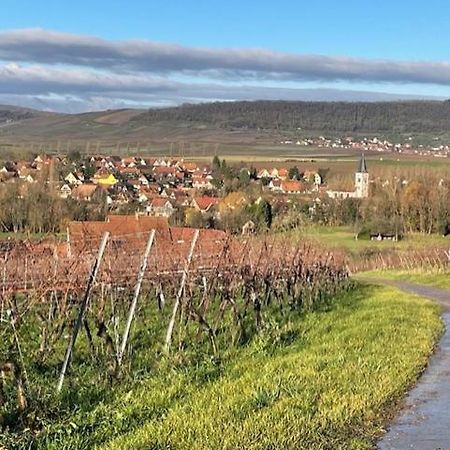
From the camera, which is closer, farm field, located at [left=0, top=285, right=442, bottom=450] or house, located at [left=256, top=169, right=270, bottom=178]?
farm field, located at [left=0, top=285, right=442, bottom=450]

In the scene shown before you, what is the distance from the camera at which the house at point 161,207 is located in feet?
220

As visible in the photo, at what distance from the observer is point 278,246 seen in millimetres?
21359

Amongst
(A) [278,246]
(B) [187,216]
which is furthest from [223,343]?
(B) [187,216]

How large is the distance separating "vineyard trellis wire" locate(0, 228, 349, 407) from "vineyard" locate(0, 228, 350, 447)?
1.3 inches

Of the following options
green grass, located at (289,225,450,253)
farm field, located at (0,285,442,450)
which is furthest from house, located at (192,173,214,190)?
farm field, located at (0,285,442,450)

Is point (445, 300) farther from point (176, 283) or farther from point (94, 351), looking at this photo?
point (94, 351)

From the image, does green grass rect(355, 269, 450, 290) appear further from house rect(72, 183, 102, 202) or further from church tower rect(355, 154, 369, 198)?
church tower rect(355, 154, 369, 198)

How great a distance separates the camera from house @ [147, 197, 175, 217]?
2637 inches

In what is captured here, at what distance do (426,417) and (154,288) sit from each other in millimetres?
10832

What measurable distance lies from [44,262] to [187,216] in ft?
129

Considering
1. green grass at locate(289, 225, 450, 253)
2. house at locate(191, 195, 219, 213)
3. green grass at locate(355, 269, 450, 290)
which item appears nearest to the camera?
green grass at locate(355, 269, 450, 290)

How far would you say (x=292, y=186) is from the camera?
348 feet

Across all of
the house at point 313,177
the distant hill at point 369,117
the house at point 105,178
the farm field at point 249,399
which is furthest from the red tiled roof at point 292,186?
the farm field at point 249,399

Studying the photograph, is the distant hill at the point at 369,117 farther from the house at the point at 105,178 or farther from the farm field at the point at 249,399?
the farm field at the point at 249,399
